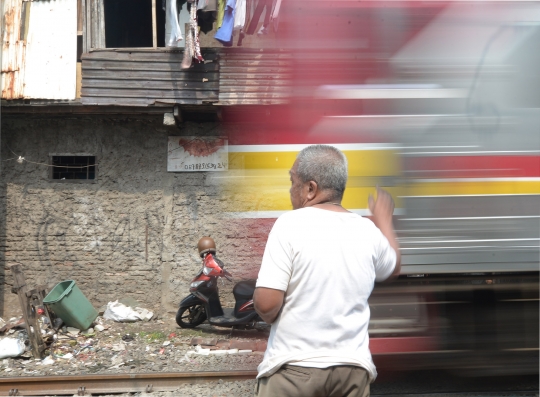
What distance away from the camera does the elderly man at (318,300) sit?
1.88 m

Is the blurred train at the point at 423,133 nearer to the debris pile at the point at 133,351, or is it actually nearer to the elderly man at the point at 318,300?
the elderly man at the point at 318,300

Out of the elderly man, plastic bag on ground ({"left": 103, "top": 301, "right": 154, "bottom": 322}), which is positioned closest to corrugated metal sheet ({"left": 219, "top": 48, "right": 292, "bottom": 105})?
plastic bag on ground ({"left": 103, "top": 301, "right": 154, "bottom": 322})

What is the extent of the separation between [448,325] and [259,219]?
4.55 feet

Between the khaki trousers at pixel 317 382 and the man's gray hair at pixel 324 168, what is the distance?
0.64 meters

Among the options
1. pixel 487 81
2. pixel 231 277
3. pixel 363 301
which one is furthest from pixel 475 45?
pixel 231 277

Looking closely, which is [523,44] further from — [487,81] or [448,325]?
[448,325]

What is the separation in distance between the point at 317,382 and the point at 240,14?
6.75m

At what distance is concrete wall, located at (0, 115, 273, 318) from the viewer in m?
8.73

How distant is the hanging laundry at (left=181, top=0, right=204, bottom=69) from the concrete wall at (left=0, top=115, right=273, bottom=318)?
119cm

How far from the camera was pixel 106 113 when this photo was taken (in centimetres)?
859

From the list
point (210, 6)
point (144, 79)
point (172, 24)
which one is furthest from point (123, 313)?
point (210, 6)

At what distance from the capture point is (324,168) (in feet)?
6.57

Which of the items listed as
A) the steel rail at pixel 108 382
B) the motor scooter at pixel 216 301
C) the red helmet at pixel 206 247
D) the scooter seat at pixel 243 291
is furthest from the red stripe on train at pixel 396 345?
the red helmet at pixel 206 247

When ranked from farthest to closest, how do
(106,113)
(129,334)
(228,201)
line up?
(106,113)
(129,334)
(228,201)
